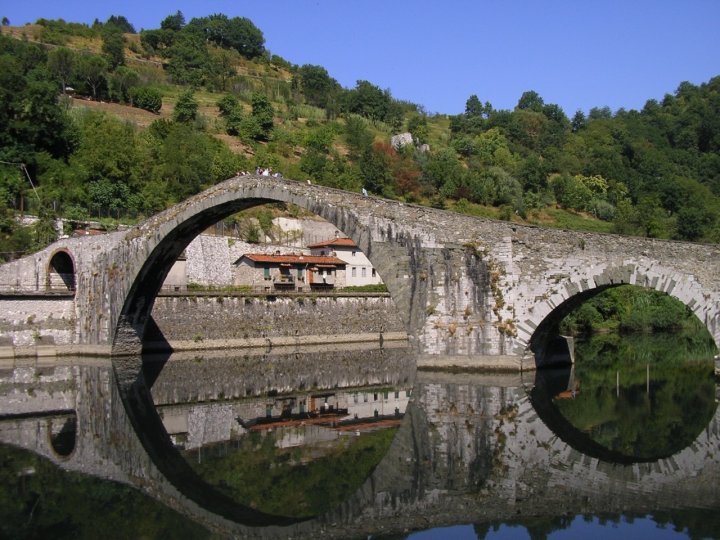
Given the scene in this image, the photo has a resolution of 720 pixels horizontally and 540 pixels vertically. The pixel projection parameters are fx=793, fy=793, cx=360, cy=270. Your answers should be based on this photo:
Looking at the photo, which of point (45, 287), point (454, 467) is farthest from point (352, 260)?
point (454, 467)

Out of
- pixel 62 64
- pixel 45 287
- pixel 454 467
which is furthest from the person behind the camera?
pixel 62 64

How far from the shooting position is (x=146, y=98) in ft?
266

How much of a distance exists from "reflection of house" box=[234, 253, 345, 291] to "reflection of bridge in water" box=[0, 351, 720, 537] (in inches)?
1045

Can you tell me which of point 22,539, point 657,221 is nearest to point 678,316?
point 657,221

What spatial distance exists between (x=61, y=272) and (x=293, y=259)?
1516 centimetres

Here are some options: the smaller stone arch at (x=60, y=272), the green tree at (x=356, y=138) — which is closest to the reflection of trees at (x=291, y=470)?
the smaller stone arch at (x=60, y=272)

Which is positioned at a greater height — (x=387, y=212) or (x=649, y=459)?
(x=387, y=212)

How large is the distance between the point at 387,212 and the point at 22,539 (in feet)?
54.7

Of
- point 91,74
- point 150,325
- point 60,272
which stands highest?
point 91,74

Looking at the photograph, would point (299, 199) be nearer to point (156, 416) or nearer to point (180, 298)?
point (156, 416)

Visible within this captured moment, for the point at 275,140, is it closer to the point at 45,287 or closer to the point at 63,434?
the point at 45,287

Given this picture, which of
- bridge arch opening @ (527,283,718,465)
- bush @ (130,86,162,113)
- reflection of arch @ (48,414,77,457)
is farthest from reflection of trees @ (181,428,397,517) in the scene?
bush @ (130,86,162,113)

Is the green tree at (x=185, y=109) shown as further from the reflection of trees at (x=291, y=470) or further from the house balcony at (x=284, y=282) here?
the reflection of trees at (x=291, y=470)

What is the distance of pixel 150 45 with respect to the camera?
366ft
